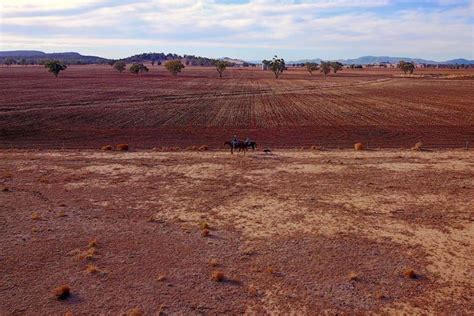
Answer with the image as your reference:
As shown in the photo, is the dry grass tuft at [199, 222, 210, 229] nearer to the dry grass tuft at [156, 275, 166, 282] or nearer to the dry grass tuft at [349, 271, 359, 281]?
the dry grass tuft at [156, 275, 166, 282]

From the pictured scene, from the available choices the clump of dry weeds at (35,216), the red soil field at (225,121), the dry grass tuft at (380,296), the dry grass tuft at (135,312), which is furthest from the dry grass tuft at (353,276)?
the red soil field at (225,121)

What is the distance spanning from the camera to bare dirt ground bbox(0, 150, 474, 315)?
1419cm

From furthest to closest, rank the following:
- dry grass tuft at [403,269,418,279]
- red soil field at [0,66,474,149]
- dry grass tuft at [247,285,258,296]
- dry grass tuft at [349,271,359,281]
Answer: red soil field at [0,66,474,149]
dry grass tuft at [403,269,418,279]
dry grass tuft at [349,271,359,281]
dry grass tuft at [247,285,258,296]

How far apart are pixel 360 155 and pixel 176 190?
15217 mm

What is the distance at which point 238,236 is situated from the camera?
1878 cm

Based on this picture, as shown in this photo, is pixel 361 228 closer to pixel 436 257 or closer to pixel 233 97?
pixel 436 257

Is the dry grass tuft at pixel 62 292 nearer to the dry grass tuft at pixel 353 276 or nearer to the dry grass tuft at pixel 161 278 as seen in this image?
the dry grass tuft at pixel 161 278

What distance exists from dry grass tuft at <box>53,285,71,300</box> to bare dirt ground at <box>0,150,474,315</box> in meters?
0.27

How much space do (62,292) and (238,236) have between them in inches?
284

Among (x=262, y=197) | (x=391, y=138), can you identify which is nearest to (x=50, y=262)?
(x=262, y=197)

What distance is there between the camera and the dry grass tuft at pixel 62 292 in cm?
1410

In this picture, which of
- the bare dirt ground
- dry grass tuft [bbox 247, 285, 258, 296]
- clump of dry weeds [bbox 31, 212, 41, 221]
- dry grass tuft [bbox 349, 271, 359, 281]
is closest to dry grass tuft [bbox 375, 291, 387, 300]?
the bare dirt ground

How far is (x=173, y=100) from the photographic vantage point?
2985 inches

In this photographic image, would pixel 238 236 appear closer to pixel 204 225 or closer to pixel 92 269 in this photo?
pixel 204 225
